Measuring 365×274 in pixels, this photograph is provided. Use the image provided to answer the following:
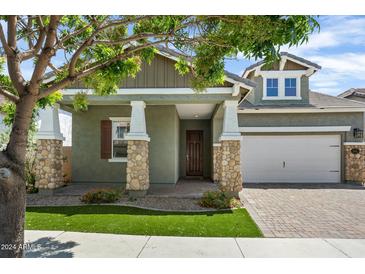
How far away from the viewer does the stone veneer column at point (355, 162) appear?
13.8m

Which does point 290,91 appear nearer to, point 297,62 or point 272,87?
point 272,87

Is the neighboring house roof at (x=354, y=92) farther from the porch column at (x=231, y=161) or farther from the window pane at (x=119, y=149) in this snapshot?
the window pane at (x=119, y=149)

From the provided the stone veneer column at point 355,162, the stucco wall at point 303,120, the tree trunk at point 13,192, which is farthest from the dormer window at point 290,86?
the tree trunk at point 13,192

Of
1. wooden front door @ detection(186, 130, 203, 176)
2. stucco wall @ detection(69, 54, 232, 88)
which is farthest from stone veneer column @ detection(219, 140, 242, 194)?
wooden front door @ detection(186, 130, 203, 176)

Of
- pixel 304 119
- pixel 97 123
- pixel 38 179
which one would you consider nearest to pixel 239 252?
pixel 38 179

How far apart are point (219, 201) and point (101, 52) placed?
5.35 m

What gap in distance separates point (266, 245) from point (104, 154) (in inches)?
338

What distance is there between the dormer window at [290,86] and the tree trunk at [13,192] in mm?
14357

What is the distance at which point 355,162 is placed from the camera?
13.9 metres

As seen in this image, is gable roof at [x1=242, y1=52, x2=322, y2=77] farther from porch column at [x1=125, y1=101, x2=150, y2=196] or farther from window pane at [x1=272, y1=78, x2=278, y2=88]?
porch column at [x1=125, y1=101, x2=150, y2=196]

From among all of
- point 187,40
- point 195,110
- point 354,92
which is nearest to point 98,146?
point 195,110

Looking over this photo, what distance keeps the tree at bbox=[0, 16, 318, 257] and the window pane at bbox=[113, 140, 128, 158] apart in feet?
20.3

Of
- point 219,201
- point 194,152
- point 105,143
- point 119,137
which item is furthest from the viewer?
point 194,152
